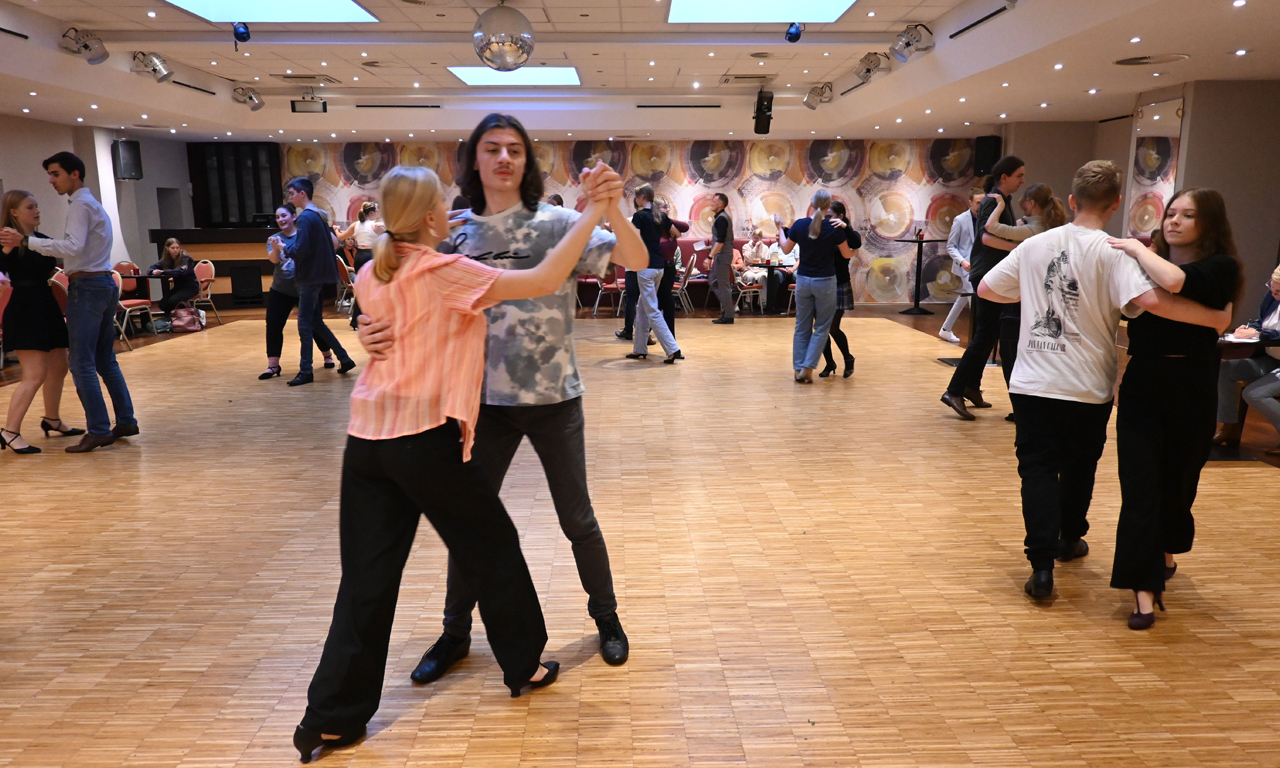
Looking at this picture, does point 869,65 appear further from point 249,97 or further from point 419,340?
point 419,340

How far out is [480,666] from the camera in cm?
261

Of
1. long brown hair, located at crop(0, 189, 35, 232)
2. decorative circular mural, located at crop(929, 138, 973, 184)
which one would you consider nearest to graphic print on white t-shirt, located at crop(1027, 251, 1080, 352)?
long brown hair, located at crop(0, 189, 35, 232)

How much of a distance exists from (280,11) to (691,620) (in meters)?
8.25

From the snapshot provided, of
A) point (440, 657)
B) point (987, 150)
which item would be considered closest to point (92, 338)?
point (440, 657)

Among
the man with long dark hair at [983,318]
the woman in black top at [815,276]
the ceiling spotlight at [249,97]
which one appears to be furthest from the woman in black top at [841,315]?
the ceiling spotlight at [249,97]

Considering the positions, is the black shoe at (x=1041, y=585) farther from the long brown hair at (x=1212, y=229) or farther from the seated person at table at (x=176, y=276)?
the seated person at table at (x=176, y=276)

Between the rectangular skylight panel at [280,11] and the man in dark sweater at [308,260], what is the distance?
226 cm

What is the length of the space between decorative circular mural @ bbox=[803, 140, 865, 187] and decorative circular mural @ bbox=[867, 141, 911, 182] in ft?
0.62

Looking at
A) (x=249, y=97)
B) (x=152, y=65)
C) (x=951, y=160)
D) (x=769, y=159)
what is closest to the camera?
(x=152, y=65)

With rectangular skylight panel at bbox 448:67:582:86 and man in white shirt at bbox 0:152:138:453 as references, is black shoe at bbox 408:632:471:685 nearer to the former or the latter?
man in white shirt at bbox 0:152:138:453

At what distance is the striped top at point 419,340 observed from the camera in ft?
6.48

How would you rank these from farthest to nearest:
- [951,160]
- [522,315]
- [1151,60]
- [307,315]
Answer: [951,160]
[1151,60]
[307,315]
[522,315]

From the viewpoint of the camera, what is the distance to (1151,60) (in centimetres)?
787

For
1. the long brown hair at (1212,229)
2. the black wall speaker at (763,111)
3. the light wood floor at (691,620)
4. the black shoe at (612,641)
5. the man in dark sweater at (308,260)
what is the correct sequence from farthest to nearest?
1. the black wall speaker at (763,111)
2. the man in dark sweater at (308,260)
3. the long brown hair at (1212,229)
4. the black shoe at (612,641)
5. the light wood floor at (691,620)
